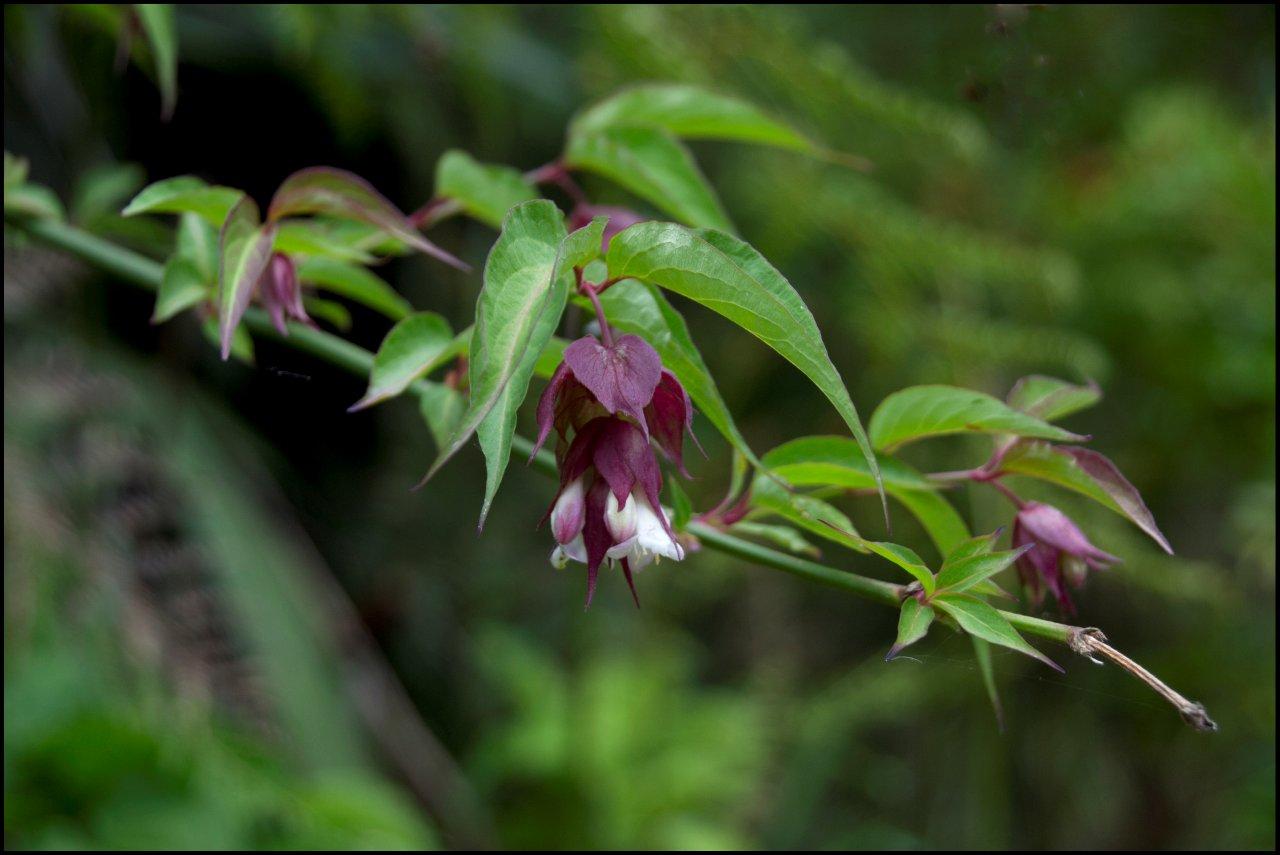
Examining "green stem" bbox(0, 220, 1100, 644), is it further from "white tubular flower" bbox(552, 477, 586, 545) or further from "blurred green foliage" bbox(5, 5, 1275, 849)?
"blurred green foliage" bbox(5, 5, 1275, 849)

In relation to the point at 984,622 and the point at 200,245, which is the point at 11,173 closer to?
the point at 200,245

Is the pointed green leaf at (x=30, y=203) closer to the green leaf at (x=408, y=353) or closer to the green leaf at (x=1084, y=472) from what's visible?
the green leaf at (x=408, y=353)

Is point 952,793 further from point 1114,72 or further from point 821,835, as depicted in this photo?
point 1114,72

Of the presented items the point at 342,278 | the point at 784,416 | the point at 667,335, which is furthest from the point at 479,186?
the point at 784,416

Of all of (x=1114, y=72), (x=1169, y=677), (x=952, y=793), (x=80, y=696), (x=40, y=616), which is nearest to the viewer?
(x=40, y=616)

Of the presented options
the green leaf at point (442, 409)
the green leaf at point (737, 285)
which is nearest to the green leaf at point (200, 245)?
the green leaf at point (442, 409)

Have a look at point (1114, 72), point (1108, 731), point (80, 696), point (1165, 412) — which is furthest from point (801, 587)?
point (80, 696)
